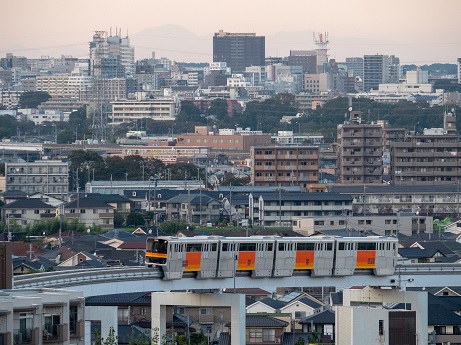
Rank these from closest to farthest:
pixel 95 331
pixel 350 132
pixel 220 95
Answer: pixel 95 331, pixel 350 132, pixel 220 95

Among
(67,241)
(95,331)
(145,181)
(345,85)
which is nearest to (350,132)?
(145,181)

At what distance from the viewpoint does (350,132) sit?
58062 mm

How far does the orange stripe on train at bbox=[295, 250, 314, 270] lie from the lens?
2308 centimetres

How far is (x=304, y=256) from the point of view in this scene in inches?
910

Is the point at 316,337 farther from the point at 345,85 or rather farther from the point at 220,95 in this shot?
the point at 345,85

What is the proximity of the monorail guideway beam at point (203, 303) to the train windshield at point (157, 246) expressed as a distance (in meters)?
0.56

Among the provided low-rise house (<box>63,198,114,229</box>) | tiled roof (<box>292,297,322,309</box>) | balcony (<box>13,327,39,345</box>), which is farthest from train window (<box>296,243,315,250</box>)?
low-rise house (<box>63,198,114,229</box>)

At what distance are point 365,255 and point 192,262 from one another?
8.51 feet

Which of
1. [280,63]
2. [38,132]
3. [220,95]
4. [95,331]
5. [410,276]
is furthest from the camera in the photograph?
[280,63]

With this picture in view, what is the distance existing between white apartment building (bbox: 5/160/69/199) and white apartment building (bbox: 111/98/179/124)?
5325cm

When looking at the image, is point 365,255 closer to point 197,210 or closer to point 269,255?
point 269,255

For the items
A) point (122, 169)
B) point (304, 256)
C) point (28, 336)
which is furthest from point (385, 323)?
point (122, 169)

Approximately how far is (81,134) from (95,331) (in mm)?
78767

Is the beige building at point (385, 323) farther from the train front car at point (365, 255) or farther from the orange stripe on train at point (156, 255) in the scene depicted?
the orange stripe on train at point (156, 255)
